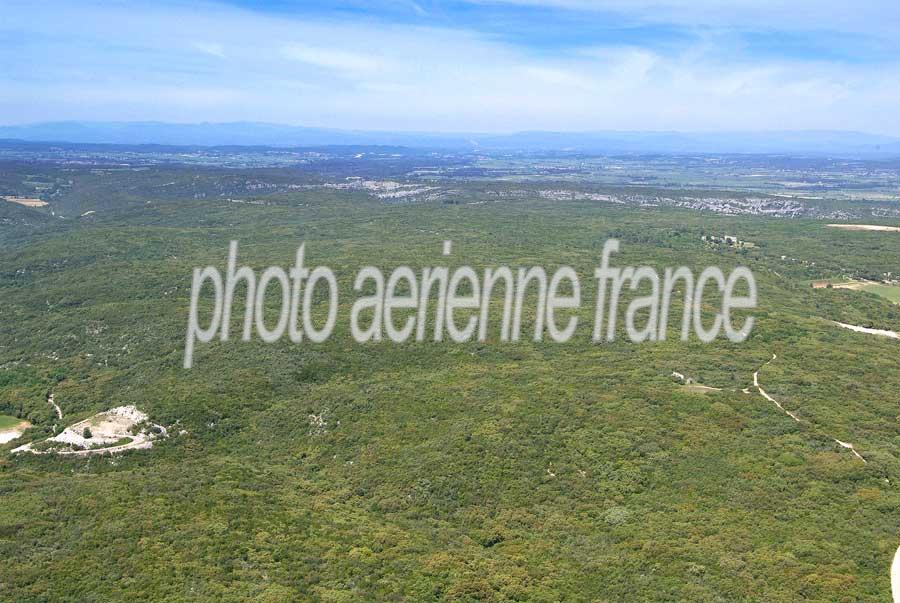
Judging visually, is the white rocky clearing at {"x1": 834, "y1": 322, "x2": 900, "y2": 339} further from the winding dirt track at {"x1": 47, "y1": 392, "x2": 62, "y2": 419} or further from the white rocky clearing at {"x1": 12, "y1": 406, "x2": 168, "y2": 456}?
the winding dirt track at {"x1": 47, "y1": 392, "x2": 62, "y2": 419}

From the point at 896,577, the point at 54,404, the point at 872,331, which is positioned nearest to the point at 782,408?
the point at 896,577

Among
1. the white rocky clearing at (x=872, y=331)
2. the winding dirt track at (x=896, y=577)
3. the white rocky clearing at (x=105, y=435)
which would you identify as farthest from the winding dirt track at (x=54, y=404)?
the white rocky clearing at (x=872, y=331)

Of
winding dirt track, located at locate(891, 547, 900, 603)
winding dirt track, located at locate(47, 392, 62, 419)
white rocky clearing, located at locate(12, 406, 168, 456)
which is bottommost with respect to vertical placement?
winding dirt track, located at locate(47, 392, 62, 419)

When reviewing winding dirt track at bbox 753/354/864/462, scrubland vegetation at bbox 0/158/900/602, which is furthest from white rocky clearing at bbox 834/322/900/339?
winding dirt track at bbox 753/354/864/462

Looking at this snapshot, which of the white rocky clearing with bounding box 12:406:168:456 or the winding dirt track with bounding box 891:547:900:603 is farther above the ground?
the winding dirt track with bounding box 891:547:900:603

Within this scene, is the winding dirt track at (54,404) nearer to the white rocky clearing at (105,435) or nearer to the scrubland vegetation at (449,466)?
the scrubland vegetation at (449,466)

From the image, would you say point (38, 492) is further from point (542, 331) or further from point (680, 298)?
point (680, 298)

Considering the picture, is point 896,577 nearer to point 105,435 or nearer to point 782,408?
point 782,408

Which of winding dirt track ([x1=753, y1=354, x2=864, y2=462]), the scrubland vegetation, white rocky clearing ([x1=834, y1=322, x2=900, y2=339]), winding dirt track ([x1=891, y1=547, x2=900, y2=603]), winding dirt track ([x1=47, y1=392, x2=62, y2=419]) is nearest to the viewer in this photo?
winding dirt track ([x1=891, y1=547, x2=900, y2=603])

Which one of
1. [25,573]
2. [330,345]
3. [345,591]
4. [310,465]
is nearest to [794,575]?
[345,591]
